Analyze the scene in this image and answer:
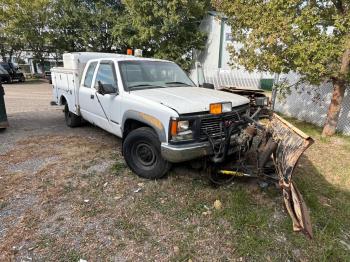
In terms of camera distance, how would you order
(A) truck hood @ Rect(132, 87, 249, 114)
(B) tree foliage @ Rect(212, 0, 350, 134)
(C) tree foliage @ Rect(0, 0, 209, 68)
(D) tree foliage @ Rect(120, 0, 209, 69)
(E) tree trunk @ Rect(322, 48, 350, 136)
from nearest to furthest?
(A) truck hood @ Rect(132, 87, 249, 114)
(B) tree foliage @ Rect(212, 0, 350, 134)
(E) tree trunk @ Rect(322, 48, 350, 136)
(D) tree foliage @ Rect(120, 0, 209, 69)
(C) tree foliage @ Rect(0, 0, 209, 68)

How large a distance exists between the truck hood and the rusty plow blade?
0.96 meters

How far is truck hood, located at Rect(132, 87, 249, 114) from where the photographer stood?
3.67 m

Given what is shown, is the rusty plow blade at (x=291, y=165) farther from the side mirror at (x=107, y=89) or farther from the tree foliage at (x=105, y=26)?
the tree foliage at (x=105, y=26)

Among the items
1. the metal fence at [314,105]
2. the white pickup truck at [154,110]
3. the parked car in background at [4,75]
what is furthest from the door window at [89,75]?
the parked car in background at [4,75]

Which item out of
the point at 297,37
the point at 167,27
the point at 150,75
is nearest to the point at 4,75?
the point at 167,27

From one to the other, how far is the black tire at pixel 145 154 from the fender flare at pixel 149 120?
0.55 feet

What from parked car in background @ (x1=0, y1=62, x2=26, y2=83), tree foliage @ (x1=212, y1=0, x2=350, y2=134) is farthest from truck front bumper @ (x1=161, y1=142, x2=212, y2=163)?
parked car in background @ (x1=0, y1=62, x2=26, y2=83)

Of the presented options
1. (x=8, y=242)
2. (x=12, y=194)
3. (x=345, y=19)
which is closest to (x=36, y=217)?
(x=8, y=242)

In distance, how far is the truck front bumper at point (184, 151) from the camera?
3554 millimetres

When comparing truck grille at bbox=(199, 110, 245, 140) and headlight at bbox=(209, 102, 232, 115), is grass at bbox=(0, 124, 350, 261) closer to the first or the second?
truck grille at bbox=(199, 110, 245, 140)

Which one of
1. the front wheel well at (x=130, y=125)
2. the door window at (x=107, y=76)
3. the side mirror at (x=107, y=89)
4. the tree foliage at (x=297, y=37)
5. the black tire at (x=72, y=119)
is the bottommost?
the black tire at (x=72, y=119)

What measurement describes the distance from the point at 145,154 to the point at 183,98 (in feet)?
3.50

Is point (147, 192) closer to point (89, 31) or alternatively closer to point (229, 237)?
point (229, 237)

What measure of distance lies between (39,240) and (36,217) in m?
0.47
